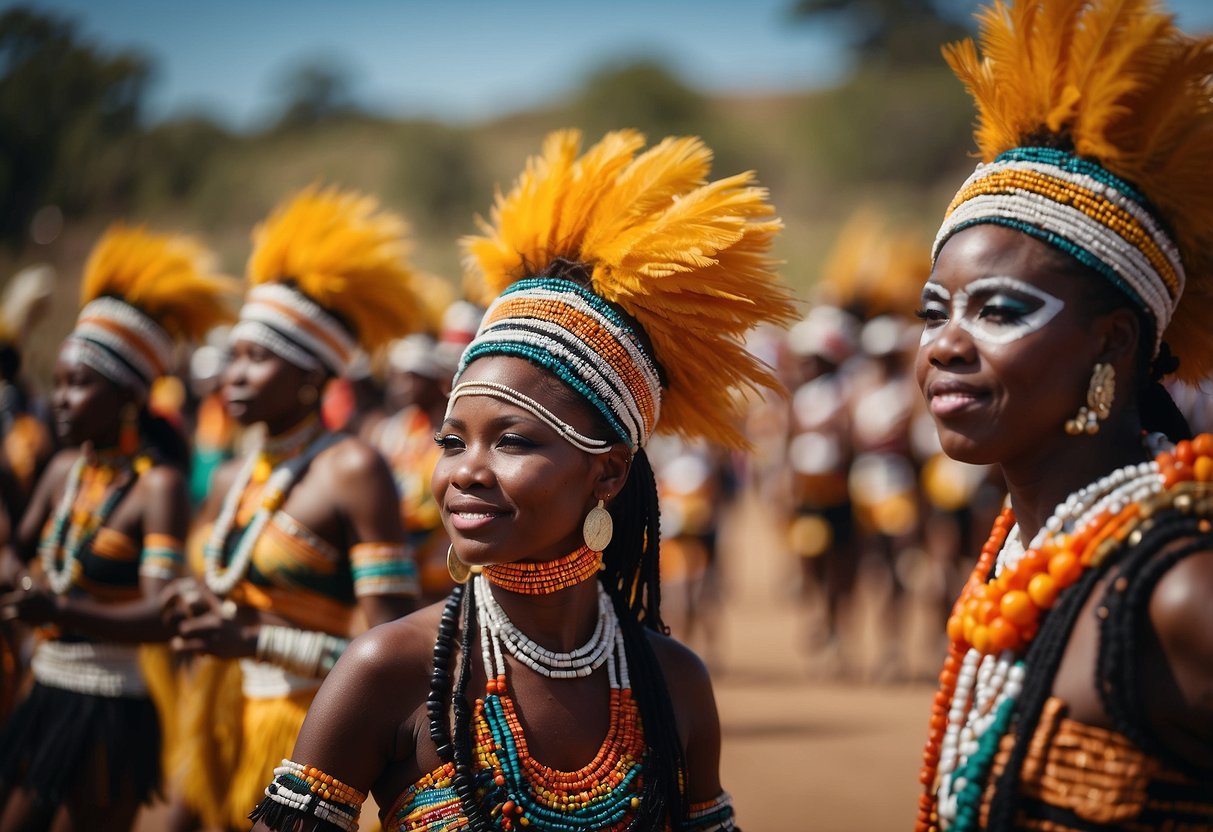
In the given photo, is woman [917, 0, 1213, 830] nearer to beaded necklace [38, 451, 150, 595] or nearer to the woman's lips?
the woman's lips

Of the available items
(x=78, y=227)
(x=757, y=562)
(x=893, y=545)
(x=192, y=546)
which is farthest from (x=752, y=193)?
(x=78, y=227)

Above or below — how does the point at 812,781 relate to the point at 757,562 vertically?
below

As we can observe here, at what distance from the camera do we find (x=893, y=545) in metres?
11.8

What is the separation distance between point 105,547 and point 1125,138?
4.49m

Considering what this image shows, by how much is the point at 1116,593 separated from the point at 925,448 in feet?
33.0

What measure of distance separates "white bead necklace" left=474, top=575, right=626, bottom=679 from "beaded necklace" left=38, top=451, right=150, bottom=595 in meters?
2.93

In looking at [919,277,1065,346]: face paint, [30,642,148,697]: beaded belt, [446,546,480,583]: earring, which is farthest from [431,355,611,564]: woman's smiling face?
[30,642,148,697]: beaded belt

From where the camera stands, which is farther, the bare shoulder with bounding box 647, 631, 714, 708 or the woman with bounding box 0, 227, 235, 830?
the woman with bounding box 0, 227, 235, 830

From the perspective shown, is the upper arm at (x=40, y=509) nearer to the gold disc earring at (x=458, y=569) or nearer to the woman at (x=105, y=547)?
the woman at (x=105, y=547)

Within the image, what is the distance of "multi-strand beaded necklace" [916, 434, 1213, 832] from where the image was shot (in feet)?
8.10

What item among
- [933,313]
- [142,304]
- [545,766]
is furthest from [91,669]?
[933,313]

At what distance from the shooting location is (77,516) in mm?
5488

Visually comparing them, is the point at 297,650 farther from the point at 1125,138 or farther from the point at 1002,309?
the point at 1125,138

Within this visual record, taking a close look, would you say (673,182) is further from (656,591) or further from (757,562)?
(757,562)
